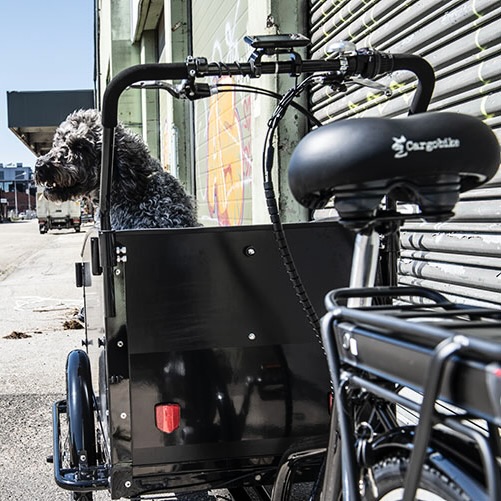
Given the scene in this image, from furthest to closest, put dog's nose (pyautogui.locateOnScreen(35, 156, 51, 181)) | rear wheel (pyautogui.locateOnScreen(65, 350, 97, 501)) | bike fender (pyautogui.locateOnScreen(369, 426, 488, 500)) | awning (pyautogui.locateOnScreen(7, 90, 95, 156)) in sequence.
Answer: awning (pyautogui.locateOnScreen(7, 90, 95, 156))
dog's nose (pyautogui.locateOnScreen(35, 156, 51, 181))
rear wheel (pyautogui.locateOnScreen(65, 350, 97, 501))
bike fender (pyautogui.locateOnScreen(369, 426, 488, 500))

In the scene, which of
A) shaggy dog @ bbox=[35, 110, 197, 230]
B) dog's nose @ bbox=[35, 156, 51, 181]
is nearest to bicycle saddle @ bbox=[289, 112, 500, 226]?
shaggy dog @ bbox=[35, 110, 197, 230]

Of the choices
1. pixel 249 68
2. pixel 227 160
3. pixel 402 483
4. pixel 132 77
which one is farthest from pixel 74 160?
pixel 227 160

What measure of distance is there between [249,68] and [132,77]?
0.36 metres

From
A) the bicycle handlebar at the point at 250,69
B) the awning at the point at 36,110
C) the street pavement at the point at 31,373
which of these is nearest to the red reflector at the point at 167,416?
the bicycle handlebar at the point at 250,69

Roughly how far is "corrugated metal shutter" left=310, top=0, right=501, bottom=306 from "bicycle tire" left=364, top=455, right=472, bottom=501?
6.04ft

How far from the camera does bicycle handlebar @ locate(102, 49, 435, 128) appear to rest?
6.98 feet

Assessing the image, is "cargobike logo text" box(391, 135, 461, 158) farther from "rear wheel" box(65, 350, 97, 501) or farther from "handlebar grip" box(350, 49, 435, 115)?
"rear wheel" box(65, 350, 97, 501)

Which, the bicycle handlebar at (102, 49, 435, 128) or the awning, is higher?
the awning

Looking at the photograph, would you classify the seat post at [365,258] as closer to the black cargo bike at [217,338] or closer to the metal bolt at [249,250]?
the black cargo bike at [217,338]

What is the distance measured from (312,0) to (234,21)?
215 centimetres

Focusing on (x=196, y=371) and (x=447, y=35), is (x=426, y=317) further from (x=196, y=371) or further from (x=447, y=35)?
(x=447, y=35)

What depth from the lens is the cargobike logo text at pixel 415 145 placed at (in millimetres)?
1436

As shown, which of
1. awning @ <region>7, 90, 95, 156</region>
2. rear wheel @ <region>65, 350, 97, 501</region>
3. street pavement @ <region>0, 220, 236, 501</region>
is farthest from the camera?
awning @ <region>7, 90, 95, 156</region>

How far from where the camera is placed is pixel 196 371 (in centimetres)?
254
